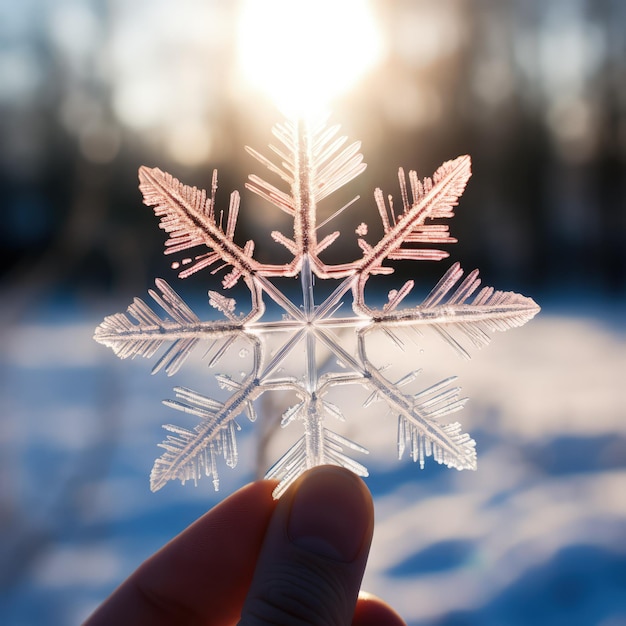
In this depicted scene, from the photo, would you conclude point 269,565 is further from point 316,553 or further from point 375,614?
point 375,614

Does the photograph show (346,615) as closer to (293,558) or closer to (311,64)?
(293,558)

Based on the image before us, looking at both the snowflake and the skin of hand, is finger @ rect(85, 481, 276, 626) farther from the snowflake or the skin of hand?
the snowflake

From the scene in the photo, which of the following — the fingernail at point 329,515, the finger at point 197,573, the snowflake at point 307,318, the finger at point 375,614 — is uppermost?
the snowflake at point 307,318

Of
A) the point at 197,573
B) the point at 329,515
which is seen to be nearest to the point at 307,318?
the point at 329,515

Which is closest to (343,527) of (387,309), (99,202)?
(387,309)

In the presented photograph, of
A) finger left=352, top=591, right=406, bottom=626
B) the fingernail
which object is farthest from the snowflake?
finger left=352, top=591, right=406, bottom=626

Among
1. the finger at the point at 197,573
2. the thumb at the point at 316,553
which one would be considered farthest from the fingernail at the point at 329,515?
the finger at the point at 197,573

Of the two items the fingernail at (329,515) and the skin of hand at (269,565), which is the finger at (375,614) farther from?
the fingernail at (329,515)
